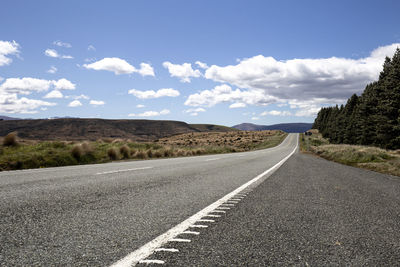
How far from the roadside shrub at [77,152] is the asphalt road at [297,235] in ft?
40.6

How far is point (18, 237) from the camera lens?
2414 mm

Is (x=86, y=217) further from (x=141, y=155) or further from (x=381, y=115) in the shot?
(x=381, y=115)

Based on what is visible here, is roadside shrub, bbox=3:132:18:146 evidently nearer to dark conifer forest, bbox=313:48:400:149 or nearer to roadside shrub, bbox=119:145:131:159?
roadside shrub, bbox=119:145:131:159

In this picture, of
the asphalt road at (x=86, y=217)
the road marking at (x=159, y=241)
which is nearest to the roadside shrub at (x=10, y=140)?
the asphalt road at (x=86, y=217)

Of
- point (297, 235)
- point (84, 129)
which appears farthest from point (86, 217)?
point (84, 129)

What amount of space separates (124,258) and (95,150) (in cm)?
1536

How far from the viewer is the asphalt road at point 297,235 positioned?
2129 millimetres

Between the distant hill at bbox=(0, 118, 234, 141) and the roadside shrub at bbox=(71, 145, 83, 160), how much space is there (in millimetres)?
82959

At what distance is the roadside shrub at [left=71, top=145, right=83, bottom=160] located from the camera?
1391 cm

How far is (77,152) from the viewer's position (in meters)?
14.1

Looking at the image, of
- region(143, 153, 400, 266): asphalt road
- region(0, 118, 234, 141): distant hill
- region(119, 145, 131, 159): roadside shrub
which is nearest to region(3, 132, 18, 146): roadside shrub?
region(119, 145, 131, 159): roadside shrub

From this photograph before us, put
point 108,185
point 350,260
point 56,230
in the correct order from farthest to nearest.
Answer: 1. point 108,185
2. point 56,230
3. point 350,260

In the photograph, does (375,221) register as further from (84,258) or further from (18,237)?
(18,237)

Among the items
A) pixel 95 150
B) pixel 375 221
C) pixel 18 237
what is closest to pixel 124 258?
pixel 18 237
